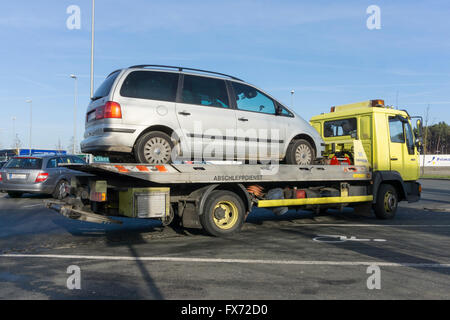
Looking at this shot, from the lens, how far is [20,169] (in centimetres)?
1295

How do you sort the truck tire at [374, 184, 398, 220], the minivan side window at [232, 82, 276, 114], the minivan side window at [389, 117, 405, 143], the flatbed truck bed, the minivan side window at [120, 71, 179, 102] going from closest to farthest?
the flatbed truck bed
the minivan side window at [120, 71, 179, 102]
the minivan side window at [232, 82, 276, 114]
the truck tire at [374, 184, 398, 220]
the minivan side window at [389, 117, 405, 143]

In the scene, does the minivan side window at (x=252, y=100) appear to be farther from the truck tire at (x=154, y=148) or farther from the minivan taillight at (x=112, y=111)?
the minivan taillight at (x=112, y=111)

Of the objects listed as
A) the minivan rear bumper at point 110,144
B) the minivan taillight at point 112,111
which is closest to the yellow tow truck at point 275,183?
the minivan rear bumper at point 110,144

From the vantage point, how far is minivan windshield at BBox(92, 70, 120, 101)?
6087 mm

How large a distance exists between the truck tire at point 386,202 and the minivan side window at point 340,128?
1514mm

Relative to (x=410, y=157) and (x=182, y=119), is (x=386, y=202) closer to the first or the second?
(x=410, y=157)

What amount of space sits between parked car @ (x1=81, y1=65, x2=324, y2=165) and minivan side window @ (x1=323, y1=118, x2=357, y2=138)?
2.59m

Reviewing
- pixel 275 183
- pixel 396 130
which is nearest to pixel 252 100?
pixel 275 183

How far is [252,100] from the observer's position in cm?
740

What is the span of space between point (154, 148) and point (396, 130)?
6362mm

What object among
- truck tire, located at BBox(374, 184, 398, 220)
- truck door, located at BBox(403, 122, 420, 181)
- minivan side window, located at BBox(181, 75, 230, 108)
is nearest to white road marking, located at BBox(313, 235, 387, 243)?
minivan side window, located at BBox(181, 75, 230, 108)

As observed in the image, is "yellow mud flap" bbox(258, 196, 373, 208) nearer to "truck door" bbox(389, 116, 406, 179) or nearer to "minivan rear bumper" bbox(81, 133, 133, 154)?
"truck door" bbox(389, 116, 406, 179)
